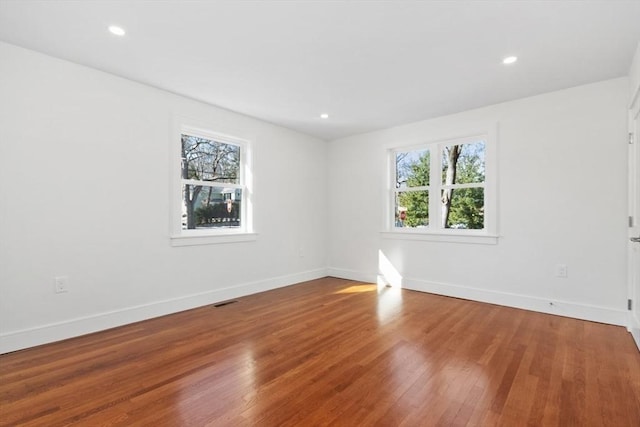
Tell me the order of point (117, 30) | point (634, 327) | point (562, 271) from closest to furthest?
point (117, 30)
point (634, 327)
point (562, 271)

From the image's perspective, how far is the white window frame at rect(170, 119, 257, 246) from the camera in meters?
3.58

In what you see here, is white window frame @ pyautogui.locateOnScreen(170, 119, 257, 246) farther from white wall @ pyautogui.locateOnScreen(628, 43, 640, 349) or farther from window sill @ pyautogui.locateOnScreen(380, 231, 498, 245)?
white wall @ pyautogui.locateOnScreen(628, 43, 640, 349)

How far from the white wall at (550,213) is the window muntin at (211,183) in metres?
2.60

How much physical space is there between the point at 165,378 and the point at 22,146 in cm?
225

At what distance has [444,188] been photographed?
440 centimetres

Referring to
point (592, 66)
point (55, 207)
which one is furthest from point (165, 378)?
point (592, 66)

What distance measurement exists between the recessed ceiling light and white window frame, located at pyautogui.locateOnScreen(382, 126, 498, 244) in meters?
3.67

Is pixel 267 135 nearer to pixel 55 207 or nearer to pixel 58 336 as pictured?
pixel 55 207

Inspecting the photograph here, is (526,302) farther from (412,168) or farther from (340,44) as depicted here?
(340,44)

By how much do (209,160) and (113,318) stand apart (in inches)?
82.0

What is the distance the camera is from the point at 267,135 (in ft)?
15.4

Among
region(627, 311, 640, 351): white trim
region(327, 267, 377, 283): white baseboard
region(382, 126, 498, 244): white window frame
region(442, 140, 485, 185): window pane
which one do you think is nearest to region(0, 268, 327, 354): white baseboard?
region(327, 267, 377, 283): white baseboard

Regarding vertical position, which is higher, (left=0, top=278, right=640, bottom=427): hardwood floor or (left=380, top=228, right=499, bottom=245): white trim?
(left=380, top=228, right=499, bottom=245): white trim

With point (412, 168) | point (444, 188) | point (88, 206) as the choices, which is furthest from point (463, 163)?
point (88, 206)
